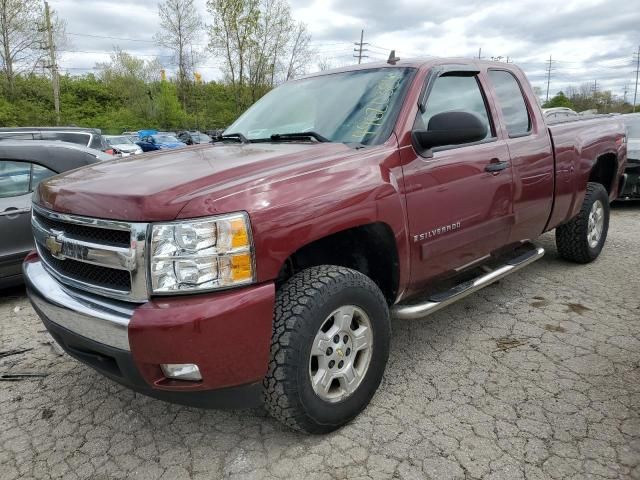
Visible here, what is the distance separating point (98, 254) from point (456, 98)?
98.1 inches

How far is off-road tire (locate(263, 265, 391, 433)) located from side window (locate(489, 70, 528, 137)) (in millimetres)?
2024

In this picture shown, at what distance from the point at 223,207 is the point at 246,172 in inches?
13.0

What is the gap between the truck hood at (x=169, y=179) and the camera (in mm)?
2049

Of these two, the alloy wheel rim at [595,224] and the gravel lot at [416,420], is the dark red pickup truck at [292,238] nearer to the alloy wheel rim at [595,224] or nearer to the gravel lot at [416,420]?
the gravel lot at [416,420]

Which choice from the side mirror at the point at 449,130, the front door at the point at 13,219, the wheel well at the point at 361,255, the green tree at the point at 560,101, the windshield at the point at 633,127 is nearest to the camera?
the wheel well at the point at 361,255

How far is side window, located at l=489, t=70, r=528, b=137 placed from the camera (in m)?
3.74

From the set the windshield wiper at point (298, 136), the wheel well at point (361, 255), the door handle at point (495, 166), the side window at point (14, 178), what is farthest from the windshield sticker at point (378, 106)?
the side window at point (14, 178)

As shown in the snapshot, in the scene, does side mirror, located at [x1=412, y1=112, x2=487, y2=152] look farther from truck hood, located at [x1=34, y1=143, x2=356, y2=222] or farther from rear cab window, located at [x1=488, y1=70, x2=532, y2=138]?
rear cab window, located at [x1=488, y1=70, x2=532, y2=138]

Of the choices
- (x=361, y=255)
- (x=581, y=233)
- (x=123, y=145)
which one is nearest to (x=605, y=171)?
(x=581, y=233)

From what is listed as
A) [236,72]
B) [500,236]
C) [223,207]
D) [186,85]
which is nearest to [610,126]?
[500,236]

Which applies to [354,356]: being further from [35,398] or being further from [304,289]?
[35,398]

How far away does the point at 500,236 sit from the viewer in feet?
11.7

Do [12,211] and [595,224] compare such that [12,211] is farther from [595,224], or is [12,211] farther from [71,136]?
[71,136]

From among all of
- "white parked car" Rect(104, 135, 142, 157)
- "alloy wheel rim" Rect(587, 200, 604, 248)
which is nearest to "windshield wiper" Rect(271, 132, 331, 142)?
"alloy wheel rim" Rect(587, 200, 604, 248)
